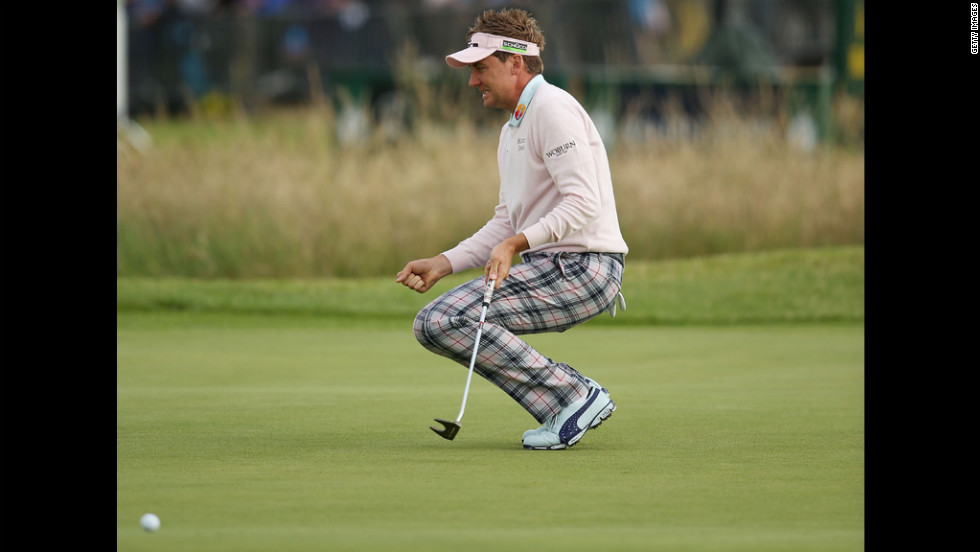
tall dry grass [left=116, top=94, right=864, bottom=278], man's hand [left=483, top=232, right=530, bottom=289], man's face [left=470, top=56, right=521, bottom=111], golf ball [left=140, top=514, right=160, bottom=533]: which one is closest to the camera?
golf ball [left=140, top=514, right=160, bottom=533]

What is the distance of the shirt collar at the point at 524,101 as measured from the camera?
5.54 m

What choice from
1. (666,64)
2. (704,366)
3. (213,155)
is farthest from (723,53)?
(704,366)

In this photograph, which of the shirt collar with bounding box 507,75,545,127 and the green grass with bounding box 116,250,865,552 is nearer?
the green grass with bounding box 116,250,865,552

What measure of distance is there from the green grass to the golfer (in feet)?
0.72

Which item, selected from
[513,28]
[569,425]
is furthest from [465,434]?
[513,28]

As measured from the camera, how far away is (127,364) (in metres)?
8.73

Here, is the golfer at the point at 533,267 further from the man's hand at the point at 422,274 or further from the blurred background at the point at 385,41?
the blurred background at the point at 385,41

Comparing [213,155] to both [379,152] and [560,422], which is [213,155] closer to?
[379,152]

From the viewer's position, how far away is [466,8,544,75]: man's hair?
5582mm

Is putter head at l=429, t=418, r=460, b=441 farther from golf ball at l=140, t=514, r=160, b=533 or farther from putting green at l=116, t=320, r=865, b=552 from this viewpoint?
golf ball at l=140, t=514, r=160, b=533

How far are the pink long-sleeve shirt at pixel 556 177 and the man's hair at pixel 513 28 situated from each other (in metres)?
0.11

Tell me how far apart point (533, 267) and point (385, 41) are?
71.0 ft

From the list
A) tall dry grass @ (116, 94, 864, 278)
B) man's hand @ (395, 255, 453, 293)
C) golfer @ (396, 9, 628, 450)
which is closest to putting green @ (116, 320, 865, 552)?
golfer @ (396, 9, 628, 450)

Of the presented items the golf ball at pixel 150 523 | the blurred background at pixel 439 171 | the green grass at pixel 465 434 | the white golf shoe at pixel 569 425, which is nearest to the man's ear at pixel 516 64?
the white golf shoe at pixel 569 425
